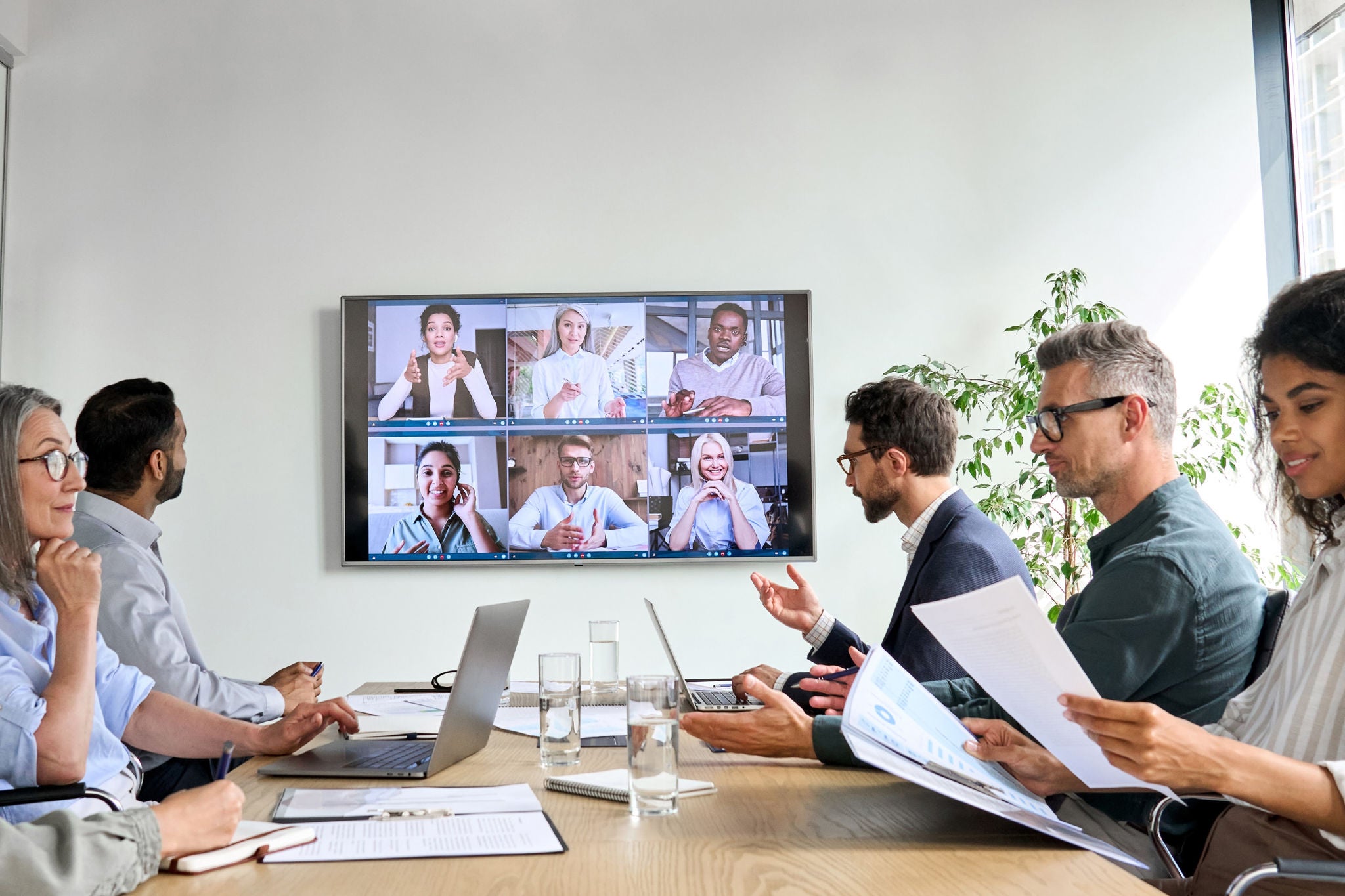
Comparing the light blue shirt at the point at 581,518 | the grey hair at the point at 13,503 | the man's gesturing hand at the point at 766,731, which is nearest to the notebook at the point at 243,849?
the man's gesturing hand at the point at 766,731

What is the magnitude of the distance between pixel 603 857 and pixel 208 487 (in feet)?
10.6

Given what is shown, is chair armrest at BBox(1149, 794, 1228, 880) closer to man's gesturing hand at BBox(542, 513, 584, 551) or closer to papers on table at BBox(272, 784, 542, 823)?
papers on table at BBox(272, 784, 542, 823)

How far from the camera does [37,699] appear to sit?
1.55 m

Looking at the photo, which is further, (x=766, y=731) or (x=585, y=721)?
(x=585, y=721)

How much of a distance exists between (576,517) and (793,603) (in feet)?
4.58

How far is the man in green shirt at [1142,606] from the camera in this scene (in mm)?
1692

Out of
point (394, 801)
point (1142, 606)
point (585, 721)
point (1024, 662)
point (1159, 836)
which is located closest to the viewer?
point (1024, 662)

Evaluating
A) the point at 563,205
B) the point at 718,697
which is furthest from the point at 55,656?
the point at 563,205

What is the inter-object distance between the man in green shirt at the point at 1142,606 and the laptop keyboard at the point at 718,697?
1.43 feet

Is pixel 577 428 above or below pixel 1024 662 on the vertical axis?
above

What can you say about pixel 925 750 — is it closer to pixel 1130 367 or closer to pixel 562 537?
pixel 1130 367

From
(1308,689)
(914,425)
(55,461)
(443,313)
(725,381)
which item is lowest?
(1308,689)

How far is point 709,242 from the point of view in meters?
4.01

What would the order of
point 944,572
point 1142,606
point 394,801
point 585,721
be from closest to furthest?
point 394,801 → point 1142,606 → point 585,721 → point 944,572
